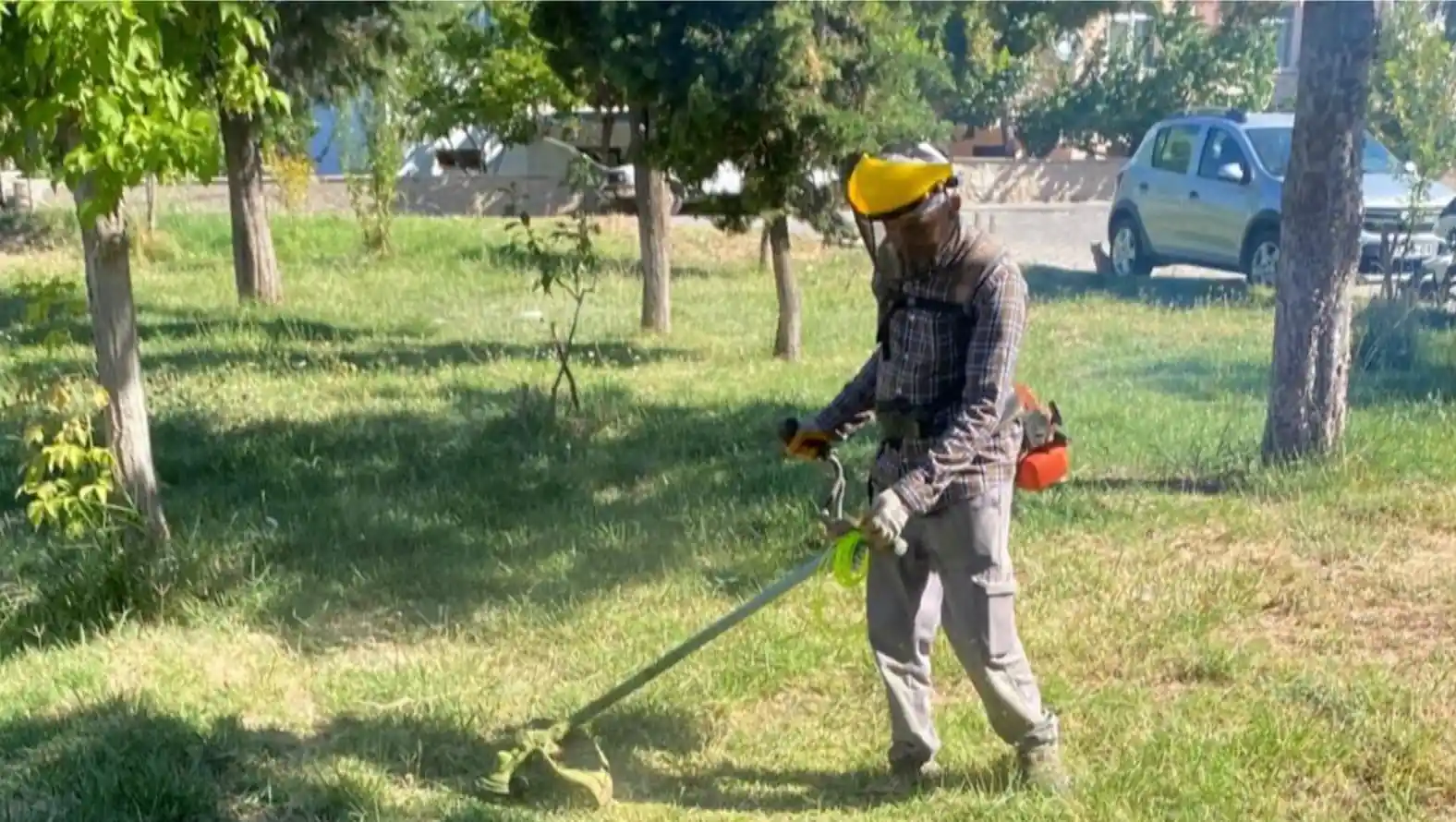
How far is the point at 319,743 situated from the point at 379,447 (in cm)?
356

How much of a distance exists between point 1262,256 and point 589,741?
36.9 feet

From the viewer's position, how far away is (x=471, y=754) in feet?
14.9

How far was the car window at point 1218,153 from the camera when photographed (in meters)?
14.7

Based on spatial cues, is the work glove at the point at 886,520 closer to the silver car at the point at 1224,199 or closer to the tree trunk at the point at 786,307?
the tree trunk at the point at 786,307

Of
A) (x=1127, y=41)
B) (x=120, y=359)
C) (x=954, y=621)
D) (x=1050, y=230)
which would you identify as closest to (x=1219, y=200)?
(x=1050, y=230)

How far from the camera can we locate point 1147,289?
14.8 metres

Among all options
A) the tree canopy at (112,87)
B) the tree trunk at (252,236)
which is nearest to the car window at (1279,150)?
the tree trunk at (252,236)

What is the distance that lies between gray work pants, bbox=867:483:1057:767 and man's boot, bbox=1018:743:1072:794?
0.09 ft

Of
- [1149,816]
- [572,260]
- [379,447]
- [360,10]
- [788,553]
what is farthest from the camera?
[360,10]

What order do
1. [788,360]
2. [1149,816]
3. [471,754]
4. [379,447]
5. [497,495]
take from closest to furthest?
[1149,816] → [471,754] → [497,495] → [379,447] → [788,360]

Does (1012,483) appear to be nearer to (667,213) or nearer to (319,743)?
(319,743)

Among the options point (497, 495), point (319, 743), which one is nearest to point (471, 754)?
point (319, 743)

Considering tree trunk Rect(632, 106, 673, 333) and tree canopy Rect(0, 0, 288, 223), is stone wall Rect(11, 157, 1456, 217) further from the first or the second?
Answer: tree canopy Rect(0, 0, 288, 223)

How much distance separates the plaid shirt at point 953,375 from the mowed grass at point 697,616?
3.02 feet
